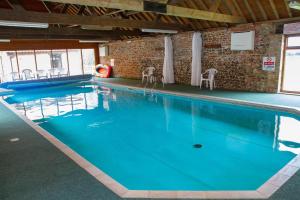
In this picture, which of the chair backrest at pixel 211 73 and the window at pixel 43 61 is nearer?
the chair backrest at pixel 211 73

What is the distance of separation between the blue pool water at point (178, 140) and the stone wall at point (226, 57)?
1.92 meters

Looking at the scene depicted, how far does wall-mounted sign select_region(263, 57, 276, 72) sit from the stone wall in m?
0.11

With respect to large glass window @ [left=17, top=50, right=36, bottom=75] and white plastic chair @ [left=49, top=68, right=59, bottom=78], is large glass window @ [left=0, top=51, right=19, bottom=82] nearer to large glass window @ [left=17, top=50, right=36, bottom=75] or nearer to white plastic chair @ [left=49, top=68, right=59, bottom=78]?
large glass window @ [left=17, top=50, right=36, bottom=75]

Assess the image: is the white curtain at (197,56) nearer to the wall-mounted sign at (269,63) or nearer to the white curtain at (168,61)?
the white curtain at (168,61)

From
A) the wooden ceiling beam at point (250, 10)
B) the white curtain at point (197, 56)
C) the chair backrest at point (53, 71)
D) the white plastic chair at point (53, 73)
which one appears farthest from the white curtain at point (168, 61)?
the chair backrest at point (53, 71)

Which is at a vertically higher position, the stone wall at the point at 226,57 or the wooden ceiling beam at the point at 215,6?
the wooden ceiling beam at the point at 215,6

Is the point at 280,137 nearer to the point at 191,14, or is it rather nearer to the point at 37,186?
the point at 191,14

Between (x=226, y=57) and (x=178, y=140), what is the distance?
501cm

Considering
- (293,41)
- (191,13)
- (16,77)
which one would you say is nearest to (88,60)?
(16,77)

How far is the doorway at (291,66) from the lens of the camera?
7003 mm

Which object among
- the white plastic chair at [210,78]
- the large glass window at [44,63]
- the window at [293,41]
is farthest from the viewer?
the large glass window at [44,63]

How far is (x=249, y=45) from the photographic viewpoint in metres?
7.58

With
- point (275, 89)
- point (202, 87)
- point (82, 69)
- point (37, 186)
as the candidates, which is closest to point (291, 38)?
point (275, 89)

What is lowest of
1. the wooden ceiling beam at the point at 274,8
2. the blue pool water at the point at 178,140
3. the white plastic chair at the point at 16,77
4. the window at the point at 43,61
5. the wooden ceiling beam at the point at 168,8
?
the blue pool water at the point at 178,140
